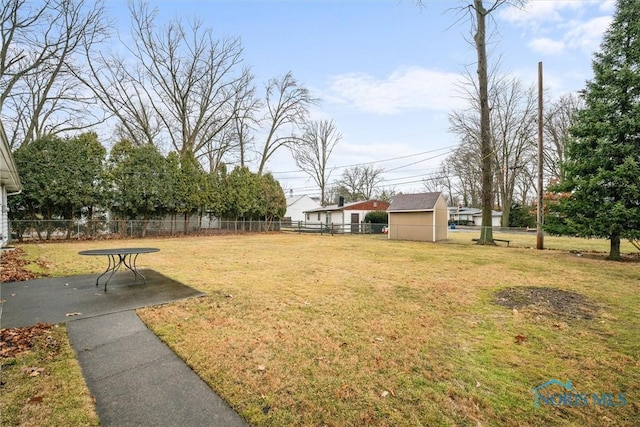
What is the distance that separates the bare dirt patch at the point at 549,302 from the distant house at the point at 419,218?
41.7 feet

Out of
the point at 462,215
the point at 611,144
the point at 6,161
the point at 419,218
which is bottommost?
the point at 419,218

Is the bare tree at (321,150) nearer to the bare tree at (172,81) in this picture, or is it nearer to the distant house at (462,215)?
the bare tree at (172,81)

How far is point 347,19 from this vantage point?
12.5m

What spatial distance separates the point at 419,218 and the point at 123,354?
18.1 metres

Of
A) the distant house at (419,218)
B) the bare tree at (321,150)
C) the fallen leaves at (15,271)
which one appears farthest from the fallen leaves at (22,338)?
the bare tree at (321,150)

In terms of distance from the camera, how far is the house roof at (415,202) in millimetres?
18703

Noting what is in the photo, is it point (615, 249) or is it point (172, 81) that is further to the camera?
point (172, 81)

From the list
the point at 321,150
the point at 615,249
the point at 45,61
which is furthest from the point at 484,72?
the point at 321,150

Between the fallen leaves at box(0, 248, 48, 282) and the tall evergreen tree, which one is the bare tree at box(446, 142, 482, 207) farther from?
the fallen leaves at box(0, 248, 48, 282)

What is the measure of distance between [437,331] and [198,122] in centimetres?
2479

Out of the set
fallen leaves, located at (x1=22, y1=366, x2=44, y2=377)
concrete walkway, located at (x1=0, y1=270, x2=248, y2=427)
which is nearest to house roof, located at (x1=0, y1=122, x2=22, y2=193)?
concrete walkway, located at (x1=0, y1=270, x2=248, y2=427)

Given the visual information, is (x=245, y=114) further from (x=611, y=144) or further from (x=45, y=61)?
(x=611, y=144)

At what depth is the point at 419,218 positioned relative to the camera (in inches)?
750

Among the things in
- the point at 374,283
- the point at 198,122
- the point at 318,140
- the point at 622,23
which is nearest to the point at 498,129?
the point at 318,140
